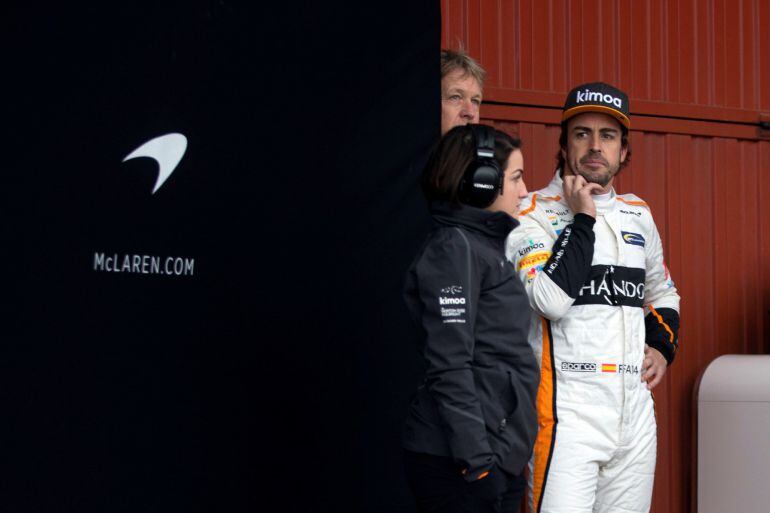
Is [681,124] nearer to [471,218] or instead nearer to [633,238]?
[633,238]

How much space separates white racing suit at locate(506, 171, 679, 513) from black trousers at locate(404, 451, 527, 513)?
2.25 feet

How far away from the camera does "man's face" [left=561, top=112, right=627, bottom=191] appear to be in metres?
3.28

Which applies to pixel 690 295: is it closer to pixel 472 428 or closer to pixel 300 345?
pixel 300 345

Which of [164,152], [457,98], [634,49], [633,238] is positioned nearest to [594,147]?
[633,238]

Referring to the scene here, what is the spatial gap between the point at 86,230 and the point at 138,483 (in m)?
0.66

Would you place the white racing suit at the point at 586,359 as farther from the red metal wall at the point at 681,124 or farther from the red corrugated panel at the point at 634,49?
the red corrugated panel at the point at 634,49

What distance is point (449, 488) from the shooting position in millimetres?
2232

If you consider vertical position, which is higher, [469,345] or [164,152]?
[164,152]

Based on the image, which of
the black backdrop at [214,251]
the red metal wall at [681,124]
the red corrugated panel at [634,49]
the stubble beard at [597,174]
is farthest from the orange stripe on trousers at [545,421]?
the red corrugated panel at [634,49]

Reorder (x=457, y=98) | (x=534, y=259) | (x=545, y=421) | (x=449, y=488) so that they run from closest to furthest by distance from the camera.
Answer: (x=449, y=488), (x=545, y=421), (x=534, y=259), (x=457, y=98)

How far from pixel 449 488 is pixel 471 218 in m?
0.62

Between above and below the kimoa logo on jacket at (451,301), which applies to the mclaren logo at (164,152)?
above

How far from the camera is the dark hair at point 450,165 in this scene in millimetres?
2379

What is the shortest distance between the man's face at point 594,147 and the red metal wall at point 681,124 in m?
0.66
